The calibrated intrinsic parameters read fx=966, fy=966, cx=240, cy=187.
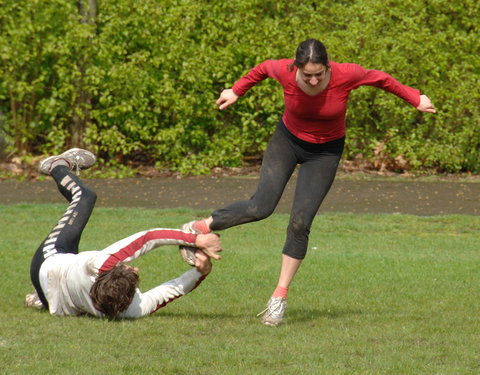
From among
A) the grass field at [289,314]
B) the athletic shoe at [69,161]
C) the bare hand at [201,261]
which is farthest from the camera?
the athletic shoe at [69,161]

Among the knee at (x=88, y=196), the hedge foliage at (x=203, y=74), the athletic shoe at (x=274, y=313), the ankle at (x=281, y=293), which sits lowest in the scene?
the hedge foliage at (x=203, y=74)

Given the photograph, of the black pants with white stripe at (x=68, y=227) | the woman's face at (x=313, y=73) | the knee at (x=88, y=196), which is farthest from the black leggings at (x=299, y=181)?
the knee at (x=88, y=196)

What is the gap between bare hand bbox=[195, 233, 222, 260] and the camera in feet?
21.8

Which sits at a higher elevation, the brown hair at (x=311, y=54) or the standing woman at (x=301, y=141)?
the brown hair at (x=311, y=54)

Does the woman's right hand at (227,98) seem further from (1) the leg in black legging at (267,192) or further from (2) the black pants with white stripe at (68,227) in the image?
(2) the black pants with white stripe at (68,227)

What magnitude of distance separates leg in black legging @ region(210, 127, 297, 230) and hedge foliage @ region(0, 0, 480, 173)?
10739mm

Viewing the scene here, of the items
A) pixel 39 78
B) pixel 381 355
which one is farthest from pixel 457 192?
pixel 381 355

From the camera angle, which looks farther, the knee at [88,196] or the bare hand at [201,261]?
the knee at [88,196]

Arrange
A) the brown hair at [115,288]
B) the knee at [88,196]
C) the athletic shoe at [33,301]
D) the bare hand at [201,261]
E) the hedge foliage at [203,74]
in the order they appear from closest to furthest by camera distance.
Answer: the brown hair at [115,288]
the bare hand at [201,261]
the athletic shoe at [33,301]
the knee at [88,196]
the hedge foliage at [203,74]

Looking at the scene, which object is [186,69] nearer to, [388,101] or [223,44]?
[223,44]

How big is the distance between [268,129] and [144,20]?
3.10 meters

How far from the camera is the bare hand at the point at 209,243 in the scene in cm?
664

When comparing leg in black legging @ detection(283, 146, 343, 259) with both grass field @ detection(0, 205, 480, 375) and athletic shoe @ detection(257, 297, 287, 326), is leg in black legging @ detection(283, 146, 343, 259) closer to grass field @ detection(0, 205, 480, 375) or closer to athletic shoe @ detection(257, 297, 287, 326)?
athletic shoe @ detection(257, 297, 287, 326)

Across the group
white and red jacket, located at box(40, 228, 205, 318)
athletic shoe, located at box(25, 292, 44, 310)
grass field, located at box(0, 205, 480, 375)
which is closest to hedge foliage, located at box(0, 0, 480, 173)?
grass field, located at box(0, 205, 480, 375)
